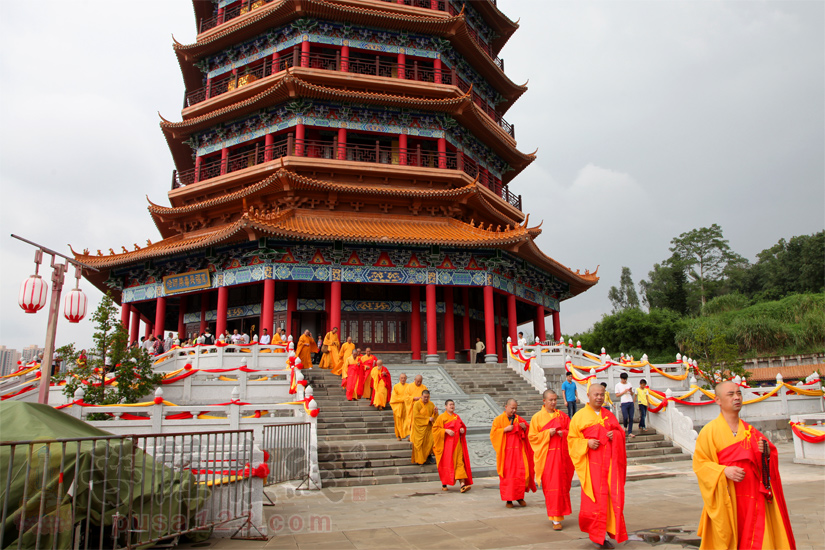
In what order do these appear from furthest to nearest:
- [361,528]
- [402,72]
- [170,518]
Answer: [402,72] < [361,528] < [170,518]

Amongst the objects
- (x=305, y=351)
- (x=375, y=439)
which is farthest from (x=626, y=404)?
(x=305, y=351)

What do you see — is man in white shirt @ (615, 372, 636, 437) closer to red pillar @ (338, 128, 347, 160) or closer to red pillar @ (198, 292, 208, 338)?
red pillar @ (338, 128, 347, 160)

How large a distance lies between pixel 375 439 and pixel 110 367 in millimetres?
5688

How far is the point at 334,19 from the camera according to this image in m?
23.6

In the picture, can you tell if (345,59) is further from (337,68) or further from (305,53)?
(305,53)

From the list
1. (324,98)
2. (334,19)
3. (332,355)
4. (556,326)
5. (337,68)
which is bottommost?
(332,355)

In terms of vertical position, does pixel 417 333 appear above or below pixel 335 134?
below

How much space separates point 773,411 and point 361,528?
41.2 ft

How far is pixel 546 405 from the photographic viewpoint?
718cm

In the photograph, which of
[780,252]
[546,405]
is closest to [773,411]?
[546,405]

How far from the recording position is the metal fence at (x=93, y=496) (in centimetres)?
439

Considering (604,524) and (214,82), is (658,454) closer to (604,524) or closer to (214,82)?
(604,524)

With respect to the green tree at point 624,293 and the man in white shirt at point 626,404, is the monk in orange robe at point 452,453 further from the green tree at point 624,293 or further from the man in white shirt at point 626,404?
the green tree at point 624,293

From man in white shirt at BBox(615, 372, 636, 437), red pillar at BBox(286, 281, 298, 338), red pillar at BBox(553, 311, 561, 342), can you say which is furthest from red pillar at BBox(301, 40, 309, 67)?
man in white shirt at BBox(615, 372, 636, 437)
